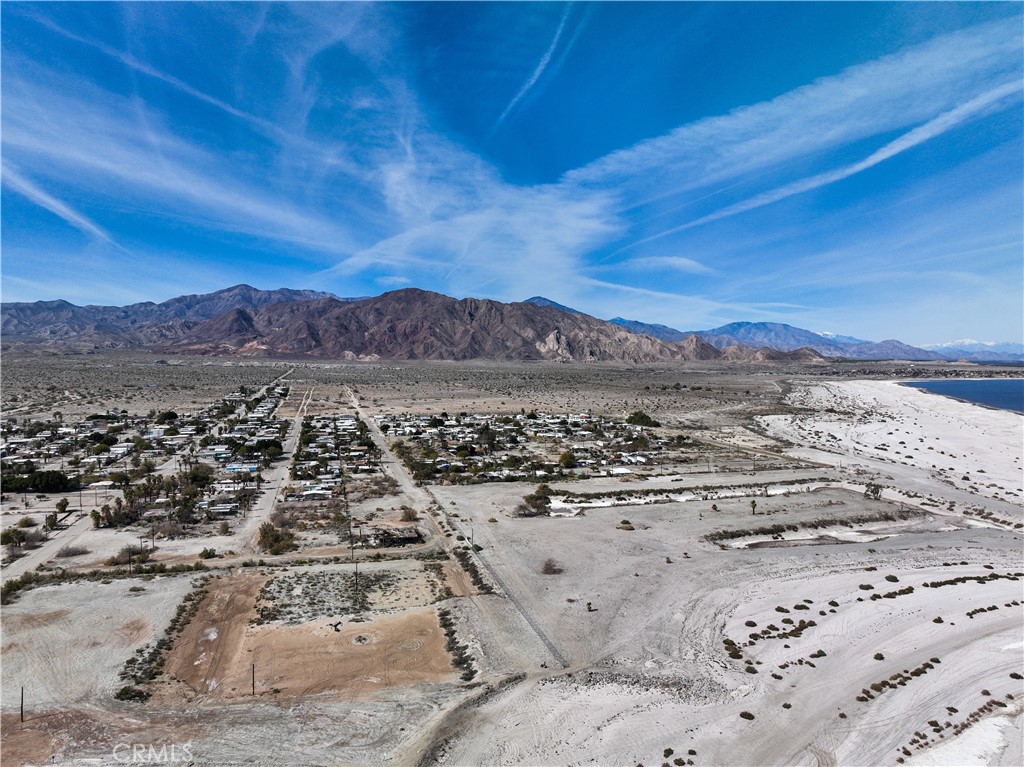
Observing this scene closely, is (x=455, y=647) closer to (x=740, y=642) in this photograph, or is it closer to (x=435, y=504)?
(x=740, y=642)

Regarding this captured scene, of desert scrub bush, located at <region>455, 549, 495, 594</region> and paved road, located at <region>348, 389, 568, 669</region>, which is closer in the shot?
paved road, located at <region>348, 389, 568, 669</region>

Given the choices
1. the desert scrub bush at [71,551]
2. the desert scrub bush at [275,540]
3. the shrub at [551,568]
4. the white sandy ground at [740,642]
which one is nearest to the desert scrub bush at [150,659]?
the desert scrub bush at [275,540]

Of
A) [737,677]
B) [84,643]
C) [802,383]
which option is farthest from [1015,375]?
[84,643]

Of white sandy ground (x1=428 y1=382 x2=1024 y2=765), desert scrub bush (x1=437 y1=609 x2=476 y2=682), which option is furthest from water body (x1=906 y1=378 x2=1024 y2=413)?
desert scrub bush (x1=437 y1=609 x2=476 y2=682)

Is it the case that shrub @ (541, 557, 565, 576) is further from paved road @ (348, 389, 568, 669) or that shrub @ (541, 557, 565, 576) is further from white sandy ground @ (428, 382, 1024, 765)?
paved road @ (348, 389, 568, 669)

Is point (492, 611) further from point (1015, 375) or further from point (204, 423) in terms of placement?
point (1015, 375)

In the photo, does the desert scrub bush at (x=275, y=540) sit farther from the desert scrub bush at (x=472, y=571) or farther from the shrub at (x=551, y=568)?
the shrub at (x=551, y=568)

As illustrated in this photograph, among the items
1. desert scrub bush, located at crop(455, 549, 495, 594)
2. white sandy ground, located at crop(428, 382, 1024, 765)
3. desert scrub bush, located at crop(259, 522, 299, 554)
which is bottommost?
white sandy ground, located at crop(428, 382, 1024, 765)

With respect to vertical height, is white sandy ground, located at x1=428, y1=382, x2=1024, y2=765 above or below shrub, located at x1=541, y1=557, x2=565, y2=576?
below

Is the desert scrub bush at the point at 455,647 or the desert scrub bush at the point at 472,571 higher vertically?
the desert scrub bush at the point at 472,571
